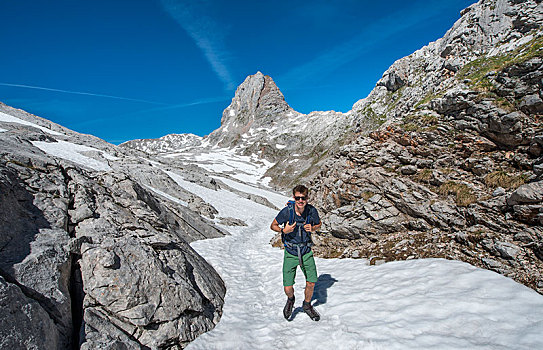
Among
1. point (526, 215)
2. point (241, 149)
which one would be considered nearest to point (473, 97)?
point (526, 215)

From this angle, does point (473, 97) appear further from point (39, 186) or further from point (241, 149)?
point (241, 149)

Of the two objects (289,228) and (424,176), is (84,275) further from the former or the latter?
(424,176)

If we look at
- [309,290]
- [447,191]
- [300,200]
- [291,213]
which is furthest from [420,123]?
[309,290]

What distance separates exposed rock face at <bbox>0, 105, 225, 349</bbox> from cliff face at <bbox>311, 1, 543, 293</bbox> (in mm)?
7741

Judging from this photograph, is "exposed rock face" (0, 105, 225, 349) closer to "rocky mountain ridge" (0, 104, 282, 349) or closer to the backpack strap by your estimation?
"rocky mountain ridge" (0, 104, 282, 349)

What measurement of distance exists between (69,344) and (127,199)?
280 inches

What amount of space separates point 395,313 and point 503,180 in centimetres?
785

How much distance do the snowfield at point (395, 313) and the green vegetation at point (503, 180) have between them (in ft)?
14.6

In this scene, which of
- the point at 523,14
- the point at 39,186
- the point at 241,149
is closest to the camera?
the point at 39,186

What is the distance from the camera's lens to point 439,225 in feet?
31.1

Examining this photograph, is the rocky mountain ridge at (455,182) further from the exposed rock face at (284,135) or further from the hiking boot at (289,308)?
the exposed rock face at (284,135)

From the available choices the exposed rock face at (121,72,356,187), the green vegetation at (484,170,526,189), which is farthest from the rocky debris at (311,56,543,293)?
the exposed rock face at (121,72,356,187)

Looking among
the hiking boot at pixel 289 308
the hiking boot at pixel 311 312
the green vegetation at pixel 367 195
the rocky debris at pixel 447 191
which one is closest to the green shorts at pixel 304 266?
the hiking boot at pixel 289 308

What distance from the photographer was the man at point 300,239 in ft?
20.4
